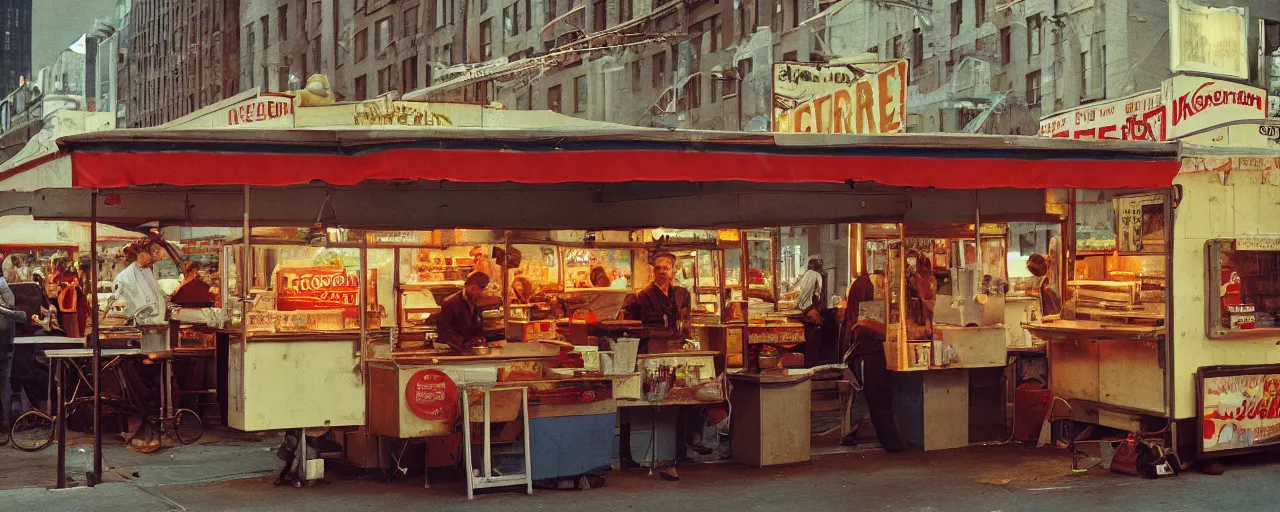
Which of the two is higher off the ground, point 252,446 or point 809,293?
point 809,293

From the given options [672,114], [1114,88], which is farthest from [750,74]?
[1114,88]

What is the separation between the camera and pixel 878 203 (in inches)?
495

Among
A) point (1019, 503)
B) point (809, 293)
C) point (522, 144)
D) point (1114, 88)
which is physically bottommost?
point (1019, 503)

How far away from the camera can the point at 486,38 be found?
1975 inches

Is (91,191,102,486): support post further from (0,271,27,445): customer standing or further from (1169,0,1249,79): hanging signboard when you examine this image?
(1169,0,1249,79): hanging signboard

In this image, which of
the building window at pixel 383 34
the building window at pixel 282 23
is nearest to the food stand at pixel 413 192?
the building window at pixel 383 34

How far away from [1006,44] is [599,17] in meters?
17.9

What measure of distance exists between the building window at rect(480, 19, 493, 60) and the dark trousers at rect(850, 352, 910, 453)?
39.2m

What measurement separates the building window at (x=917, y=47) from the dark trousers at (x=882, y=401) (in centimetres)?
2184

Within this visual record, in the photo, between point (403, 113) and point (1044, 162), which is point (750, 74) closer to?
point (403, 113)

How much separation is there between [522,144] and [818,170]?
7.23 feet

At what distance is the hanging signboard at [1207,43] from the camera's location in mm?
12336

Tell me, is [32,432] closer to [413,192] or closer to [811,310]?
[413,192]

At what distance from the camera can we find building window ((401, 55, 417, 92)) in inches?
2172
